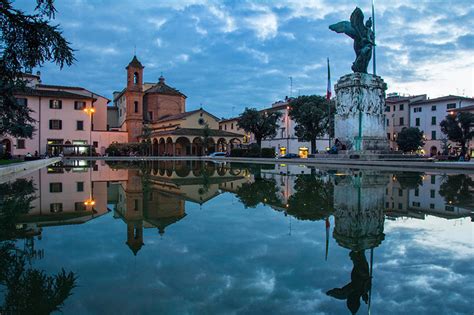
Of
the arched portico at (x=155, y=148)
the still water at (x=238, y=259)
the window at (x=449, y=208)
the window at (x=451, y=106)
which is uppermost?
the window at (x=451, y=106)

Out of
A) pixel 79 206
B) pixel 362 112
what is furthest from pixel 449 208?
pixel 362 112

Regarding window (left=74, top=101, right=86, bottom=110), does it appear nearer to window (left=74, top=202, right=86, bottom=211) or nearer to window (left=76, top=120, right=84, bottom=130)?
window (left=76, top=120, right=84, bottom=130)

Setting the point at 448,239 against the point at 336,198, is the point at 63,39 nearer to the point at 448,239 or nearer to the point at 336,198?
the point at 336,198

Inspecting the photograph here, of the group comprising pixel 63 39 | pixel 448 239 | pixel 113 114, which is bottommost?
pixel 448 239

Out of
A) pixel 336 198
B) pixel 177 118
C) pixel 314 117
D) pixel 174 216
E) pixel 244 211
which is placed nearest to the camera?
pixel 174 216

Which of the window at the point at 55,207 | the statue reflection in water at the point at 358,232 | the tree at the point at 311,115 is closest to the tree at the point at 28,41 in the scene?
the window at the point at 55,207

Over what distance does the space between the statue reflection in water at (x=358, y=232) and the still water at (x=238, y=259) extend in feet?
0.07

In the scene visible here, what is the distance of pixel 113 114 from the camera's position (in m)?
88.0

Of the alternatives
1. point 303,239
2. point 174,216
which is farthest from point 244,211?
point 303,239

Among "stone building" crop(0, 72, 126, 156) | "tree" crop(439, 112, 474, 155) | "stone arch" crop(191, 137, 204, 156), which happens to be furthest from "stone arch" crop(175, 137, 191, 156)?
"tree" crop(439, 112, 474, 155)

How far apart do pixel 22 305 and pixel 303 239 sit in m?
3.70

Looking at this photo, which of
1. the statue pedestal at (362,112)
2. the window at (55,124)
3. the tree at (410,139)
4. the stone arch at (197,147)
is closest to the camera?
the statue pedestal at (362,112)

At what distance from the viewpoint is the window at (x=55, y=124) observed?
6006cm

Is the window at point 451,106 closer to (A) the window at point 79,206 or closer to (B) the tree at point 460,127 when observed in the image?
(B) the tree at point 460,127
